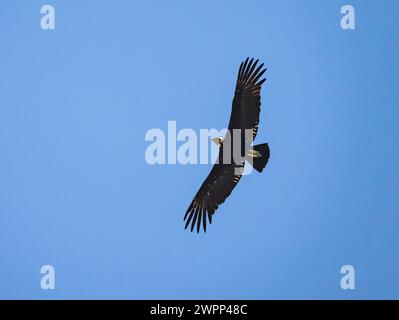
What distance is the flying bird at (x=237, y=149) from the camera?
16.9m

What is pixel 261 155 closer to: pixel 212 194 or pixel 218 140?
pixel 218 140

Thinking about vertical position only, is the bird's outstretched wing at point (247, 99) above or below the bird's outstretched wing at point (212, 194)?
above

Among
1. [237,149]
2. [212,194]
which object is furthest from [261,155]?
[212,194]

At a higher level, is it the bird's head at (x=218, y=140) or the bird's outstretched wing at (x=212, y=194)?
the bird's head at (x=218, y=140)

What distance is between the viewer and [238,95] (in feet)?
55.6

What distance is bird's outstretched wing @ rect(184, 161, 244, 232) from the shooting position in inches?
707

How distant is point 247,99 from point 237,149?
1.04m

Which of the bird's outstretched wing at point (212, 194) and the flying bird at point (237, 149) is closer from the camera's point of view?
the flying bird at point (237, 149)

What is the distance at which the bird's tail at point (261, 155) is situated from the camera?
17094 mm

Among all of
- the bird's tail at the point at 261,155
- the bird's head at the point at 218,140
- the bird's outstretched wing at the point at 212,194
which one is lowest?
the bird's outstretched wing at the point at 212,194

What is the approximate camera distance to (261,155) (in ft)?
56.1
